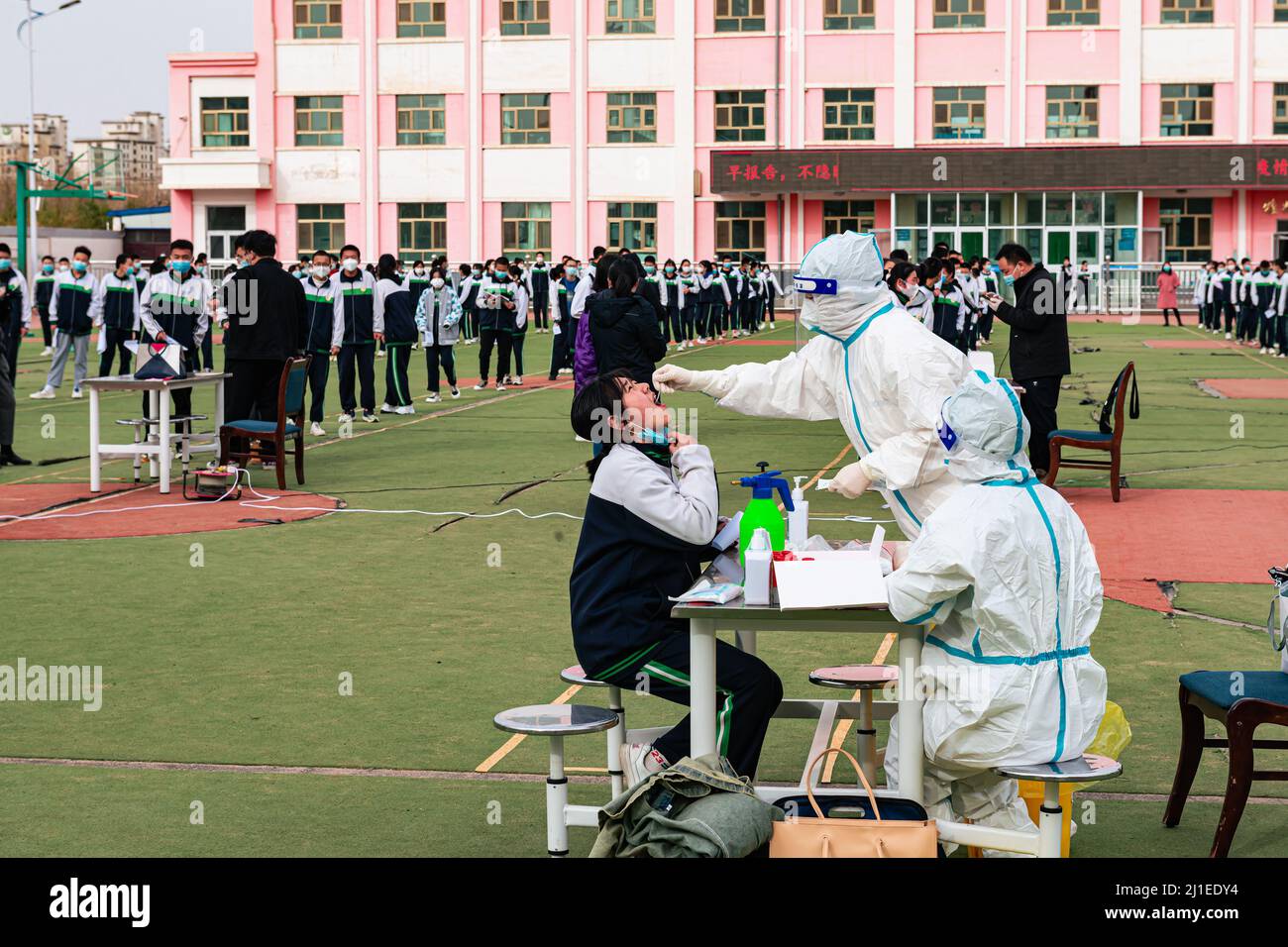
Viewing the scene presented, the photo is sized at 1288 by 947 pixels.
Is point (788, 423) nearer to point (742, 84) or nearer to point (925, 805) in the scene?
point (925, 805)

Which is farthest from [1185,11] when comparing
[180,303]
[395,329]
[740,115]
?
[180,303]

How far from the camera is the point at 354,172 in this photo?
60094 millimetres

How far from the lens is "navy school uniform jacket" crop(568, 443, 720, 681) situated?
553 centimetres

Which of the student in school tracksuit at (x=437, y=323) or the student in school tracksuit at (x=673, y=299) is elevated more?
the student in school tracksuit at (x=673, y=299)

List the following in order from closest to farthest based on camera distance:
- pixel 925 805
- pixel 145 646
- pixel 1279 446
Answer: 1. pixel 925 805
2. pixel 145 646
3. pixel 1279 446

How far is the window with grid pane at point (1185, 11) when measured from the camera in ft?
183

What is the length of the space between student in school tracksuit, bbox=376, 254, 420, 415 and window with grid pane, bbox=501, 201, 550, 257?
37772 millimetres

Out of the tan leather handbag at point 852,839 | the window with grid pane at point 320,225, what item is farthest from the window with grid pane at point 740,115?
the tan leather handbag at point 852,839

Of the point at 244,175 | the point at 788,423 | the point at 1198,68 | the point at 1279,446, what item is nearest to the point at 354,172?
the point at 244,175

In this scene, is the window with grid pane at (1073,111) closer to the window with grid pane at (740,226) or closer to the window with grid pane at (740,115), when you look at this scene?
the window with grid pane at (740,115)

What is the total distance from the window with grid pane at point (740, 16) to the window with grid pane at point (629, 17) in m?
2.33

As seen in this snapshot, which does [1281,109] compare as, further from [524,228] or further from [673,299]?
[673,299]

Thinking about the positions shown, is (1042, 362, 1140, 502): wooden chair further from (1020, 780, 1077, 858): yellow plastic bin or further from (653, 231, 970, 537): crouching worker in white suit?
(1020, 780, 1077, 858): yellow plastic bin

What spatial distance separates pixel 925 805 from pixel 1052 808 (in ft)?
1.96
